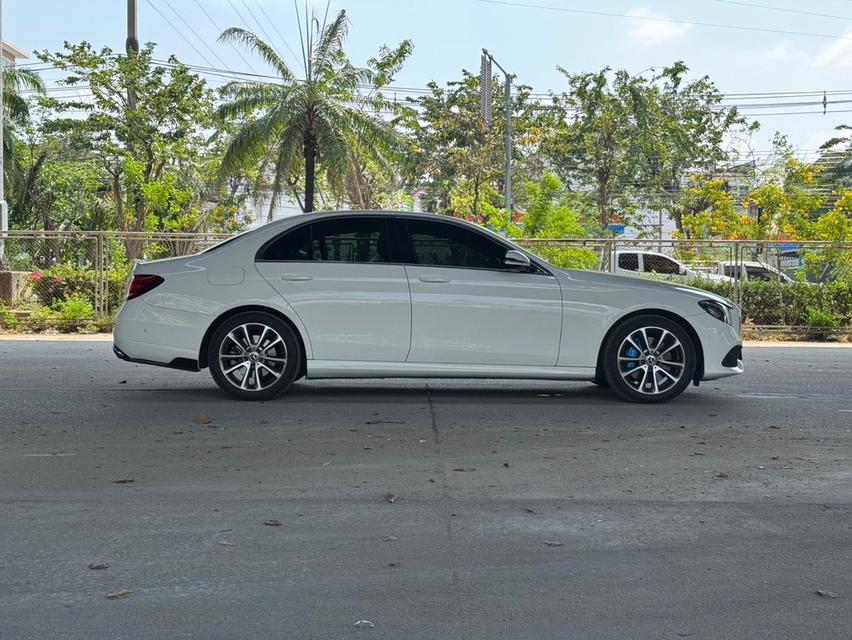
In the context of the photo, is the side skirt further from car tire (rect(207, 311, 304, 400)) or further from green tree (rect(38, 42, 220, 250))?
green tree (rect(38, 42, 220, 250))

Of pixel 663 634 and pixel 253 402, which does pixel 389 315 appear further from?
pixel 663 634

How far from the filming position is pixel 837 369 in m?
12.8

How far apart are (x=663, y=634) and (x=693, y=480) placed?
263 centimetres

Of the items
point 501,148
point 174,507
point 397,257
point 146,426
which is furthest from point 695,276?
point 501,148

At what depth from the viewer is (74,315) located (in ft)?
61.4

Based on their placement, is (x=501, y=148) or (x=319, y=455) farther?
(x=501, y=148)

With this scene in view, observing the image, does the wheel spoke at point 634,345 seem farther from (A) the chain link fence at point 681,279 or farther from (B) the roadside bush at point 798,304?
(B) the roadside bush at point 798,304

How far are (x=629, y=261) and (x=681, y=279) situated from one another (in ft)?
22.1

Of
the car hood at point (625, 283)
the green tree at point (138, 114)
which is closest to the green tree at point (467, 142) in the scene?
the green tree at point (138, 114)

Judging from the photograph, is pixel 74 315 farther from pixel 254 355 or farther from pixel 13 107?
pixel 13 107

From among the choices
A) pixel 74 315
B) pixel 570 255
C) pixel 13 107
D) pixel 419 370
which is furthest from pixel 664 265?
pixel 13 107

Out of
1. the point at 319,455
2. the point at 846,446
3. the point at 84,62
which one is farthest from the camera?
the point at 84,62

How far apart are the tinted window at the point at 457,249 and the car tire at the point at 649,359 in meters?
1.22

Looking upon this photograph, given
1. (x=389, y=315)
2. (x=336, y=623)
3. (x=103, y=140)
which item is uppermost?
(x=103, y=140)
